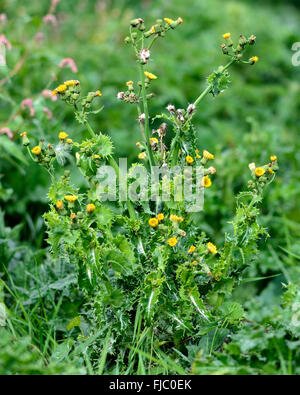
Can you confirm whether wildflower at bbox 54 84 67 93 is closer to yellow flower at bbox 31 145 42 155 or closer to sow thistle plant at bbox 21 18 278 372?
sow thistle plant at bbox 21 18 278 372

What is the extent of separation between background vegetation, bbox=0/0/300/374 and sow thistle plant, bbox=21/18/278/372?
0.11 m

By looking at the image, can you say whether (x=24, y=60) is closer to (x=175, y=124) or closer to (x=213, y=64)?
(x=175, y=124)

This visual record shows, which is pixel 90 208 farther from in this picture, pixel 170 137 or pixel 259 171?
pixel 170 137

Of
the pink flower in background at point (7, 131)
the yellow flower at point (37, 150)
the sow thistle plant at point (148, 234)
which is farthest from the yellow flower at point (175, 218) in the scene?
the pink flower in background at point (7, 131)

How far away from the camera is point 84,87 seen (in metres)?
3.66

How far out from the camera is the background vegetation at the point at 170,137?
169 centimetres

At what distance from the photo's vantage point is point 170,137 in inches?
149

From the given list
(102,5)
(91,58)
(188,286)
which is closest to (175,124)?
(188,286)

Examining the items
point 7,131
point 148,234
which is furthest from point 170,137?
point 148,234

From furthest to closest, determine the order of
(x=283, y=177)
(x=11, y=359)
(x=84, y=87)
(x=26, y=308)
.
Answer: (x=84, y=87), (x=283, y=177), (x=26, y=308), (x=11, y=359)

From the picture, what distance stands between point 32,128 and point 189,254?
1410 mm

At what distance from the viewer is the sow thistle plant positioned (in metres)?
1.66

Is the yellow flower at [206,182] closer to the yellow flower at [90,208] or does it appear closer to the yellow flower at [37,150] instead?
the yellow flower at [90,208]

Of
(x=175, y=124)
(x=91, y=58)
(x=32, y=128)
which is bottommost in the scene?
(x=175, y=124)
